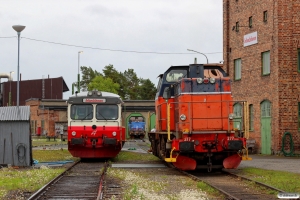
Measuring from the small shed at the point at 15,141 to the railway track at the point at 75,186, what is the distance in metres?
2.18

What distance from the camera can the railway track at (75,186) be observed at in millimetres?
11674

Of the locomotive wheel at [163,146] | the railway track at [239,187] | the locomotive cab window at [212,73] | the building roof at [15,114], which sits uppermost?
the locomotive cab window at [212,73]

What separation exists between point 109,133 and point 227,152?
19.9ft

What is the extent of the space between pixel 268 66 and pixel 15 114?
14.5 meters

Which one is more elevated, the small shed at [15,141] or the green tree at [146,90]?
the green tree at [146,90]

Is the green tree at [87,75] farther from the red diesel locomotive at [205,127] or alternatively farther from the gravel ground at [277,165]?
the red diesel locomotive at [205,127]

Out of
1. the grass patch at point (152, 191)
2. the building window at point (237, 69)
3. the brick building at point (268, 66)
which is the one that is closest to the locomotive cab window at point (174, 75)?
the grass patch at point (152, 191)

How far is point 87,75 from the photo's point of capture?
361 feet

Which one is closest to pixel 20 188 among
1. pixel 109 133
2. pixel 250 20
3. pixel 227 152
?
pixel 227 152

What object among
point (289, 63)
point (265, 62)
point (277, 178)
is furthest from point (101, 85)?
point (277, 178)

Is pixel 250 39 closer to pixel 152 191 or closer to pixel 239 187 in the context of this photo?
pixel 239 187

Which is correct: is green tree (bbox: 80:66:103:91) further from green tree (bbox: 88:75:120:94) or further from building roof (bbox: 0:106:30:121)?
building roof (bbox: 0:106:30:121)

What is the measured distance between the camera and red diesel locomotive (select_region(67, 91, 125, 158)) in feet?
69.8

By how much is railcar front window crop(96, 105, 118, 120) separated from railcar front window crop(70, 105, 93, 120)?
327 millimetres
